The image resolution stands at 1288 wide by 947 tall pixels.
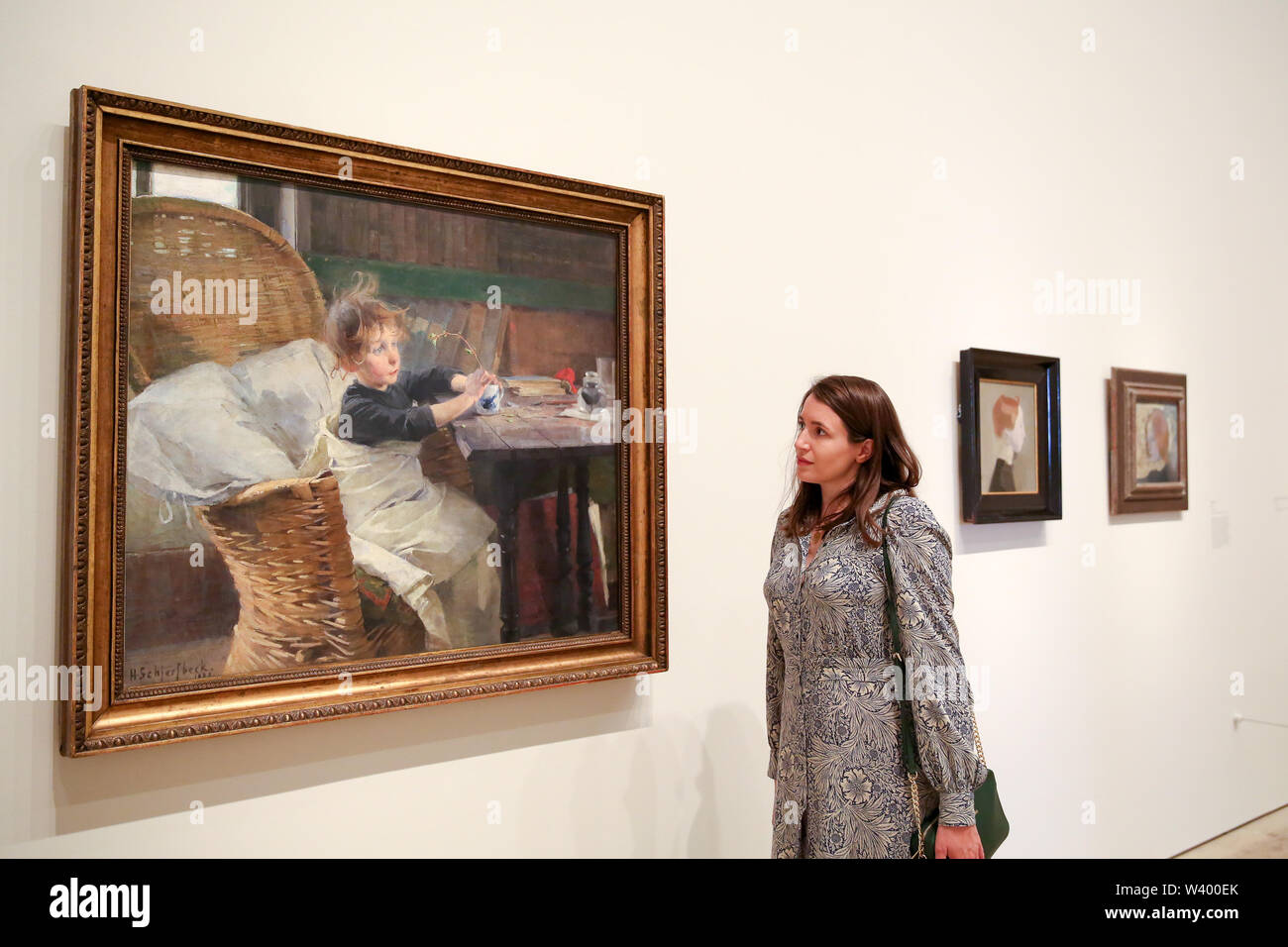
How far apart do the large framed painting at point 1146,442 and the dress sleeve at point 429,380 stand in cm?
314

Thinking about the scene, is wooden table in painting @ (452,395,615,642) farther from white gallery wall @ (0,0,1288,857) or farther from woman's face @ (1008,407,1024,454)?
woman's face @ (1008,407,1024,454)

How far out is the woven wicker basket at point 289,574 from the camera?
1974mm

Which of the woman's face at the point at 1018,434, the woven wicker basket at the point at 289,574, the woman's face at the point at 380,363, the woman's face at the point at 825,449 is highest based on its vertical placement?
the woman's face at the point at 380,363

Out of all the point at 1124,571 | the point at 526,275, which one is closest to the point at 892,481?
the point at 526,275

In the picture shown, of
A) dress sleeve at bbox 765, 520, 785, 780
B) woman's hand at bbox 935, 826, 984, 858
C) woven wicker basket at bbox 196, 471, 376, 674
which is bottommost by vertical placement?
woman's hand at bbox 935, 826, 984, 858

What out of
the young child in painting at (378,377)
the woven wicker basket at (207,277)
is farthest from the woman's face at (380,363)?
the woven wicker basket at (207,277)

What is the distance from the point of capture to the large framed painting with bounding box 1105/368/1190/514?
3.97m

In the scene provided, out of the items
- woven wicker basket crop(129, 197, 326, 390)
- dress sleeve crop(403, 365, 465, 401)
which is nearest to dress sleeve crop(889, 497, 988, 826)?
dress sleeve crop(403, 365, 465, 401)

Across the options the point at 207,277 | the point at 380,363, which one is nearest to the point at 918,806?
the point at 380,363

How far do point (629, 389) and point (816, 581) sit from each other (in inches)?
30.9

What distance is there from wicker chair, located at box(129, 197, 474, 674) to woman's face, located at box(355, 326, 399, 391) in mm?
133

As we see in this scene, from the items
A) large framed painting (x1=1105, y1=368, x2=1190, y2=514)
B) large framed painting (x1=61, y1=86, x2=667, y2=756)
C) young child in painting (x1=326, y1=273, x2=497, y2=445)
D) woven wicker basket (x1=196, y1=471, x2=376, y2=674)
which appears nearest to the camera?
large framed painting (x1=61, y1=86, x2=667, y2=756)

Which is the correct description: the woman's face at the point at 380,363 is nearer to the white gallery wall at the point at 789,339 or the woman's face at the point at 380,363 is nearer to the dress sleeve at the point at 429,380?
the dress sleeve at the point at 429,380
